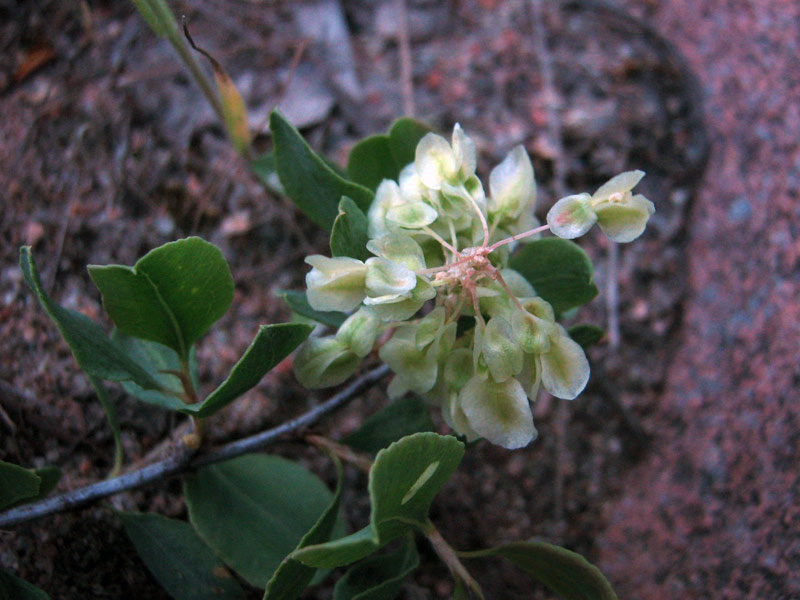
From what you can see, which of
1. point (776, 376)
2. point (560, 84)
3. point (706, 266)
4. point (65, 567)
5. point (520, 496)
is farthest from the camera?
point (560, 84)

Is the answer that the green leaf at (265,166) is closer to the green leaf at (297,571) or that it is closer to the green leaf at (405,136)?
the green leaf at (405,136)

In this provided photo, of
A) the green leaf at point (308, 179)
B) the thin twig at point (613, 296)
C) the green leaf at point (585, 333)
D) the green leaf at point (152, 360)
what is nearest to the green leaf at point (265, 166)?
the green leaf at point (308, 179)

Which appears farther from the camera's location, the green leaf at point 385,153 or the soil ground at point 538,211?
the soil ground at point 538,211

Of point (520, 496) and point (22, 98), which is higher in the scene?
point (22, 98)

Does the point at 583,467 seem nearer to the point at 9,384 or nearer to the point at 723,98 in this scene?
the point at 723,98

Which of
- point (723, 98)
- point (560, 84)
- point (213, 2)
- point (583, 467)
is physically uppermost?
point (213, 2)

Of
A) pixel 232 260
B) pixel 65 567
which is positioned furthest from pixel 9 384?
pixel 232 260
